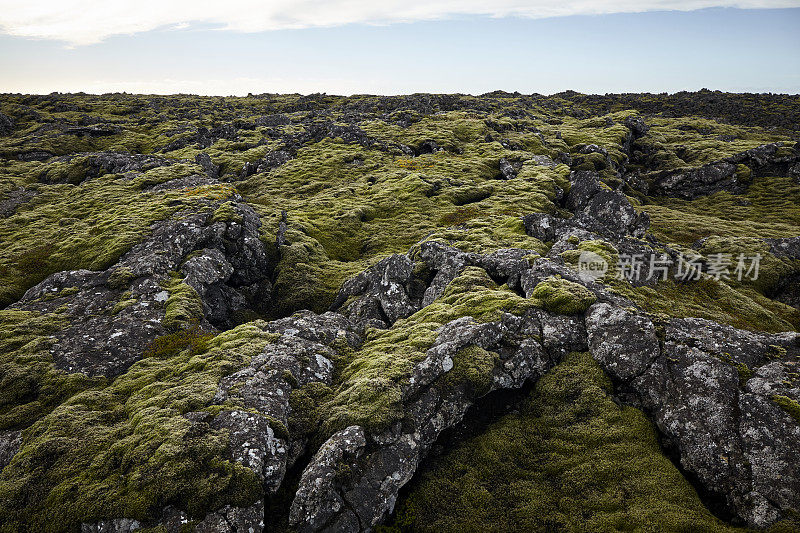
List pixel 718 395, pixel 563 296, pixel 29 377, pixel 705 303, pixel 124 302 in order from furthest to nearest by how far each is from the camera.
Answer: pixel 705 303, pixel 124 302, pixel 563 296, pixel 29 377, pixel 718 395

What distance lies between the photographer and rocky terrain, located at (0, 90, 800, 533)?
10836mm

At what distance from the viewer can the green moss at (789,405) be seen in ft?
35.6

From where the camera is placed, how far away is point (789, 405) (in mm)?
11062

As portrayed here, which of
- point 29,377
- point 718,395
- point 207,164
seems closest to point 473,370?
point 718,395

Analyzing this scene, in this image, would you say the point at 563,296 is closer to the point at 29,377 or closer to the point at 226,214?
the point at 29,377

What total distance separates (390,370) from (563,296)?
8563mm

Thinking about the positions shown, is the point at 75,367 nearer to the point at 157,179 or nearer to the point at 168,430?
the point at 168,430

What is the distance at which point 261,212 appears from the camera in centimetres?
3578

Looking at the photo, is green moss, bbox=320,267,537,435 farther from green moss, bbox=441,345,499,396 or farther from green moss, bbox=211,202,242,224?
green moss, bbox=211,202,242,224

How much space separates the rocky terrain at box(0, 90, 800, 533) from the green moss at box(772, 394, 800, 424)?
0.29 ft

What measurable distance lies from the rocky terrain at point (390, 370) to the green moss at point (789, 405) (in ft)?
0.29

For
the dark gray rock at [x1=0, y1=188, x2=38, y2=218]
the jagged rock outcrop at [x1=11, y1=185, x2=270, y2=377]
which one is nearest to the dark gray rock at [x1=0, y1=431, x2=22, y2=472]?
→ the jagged rock outcrop at [x1=11, y1=185, x2=270, y2=377]

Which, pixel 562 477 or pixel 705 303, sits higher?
pixel 705 303

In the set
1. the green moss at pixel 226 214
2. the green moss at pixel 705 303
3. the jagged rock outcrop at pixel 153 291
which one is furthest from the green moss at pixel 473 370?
the green moss at pixel 226 214
